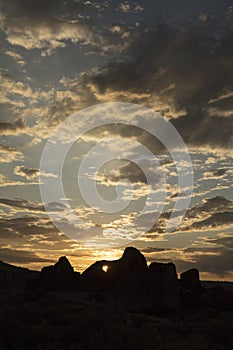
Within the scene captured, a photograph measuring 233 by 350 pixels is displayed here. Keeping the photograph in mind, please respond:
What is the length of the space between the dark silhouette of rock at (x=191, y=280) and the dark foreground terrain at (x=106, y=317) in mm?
158

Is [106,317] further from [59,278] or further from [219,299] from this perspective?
[59,278]

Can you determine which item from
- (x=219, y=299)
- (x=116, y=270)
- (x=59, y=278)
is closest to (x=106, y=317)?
(x=219, y=299)

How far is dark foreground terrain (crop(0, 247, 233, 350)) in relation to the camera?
13.0 meters

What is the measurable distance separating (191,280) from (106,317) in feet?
114

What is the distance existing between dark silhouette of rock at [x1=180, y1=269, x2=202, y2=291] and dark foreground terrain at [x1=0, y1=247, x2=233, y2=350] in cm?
A: 16

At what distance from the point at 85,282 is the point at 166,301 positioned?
61.7 feet

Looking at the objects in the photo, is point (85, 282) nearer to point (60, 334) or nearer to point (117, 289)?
point (117, 289)

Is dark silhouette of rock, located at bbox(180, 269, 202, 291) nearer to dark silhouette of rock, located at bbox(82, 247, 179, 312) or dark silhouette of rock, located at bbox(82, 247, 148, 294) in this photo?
dark silhouette of rock, located at bbox(82, 247, 148, 294)

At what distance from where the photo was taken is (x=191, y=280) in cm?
5291

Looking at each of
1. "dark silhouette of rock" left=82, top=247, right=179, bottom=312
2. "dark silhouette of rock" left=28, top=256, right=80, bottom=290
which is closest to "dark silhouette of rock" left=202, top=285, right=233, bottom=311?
"dark silhouette of rock" left=82, top=247, right=179, bottom=312

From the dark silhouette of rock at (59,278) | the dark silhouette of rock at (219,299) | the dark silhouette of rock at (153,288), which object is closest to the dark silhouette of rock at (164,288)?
the dark silhouette of rock at (153,288)

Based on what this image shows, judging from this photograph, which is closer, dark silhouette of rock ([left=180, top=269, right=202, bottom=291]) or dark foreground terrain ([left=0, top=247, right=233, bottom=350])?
dark foreground terrain ([left=0, top=247, right=233, bottom=350])

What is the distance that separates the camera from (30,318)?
19.1 meters

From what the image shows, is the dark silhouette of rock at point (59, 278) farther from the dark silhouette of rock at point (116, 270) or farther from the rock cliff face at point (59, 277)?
the dark silhouette of rock at point (116, 270)
